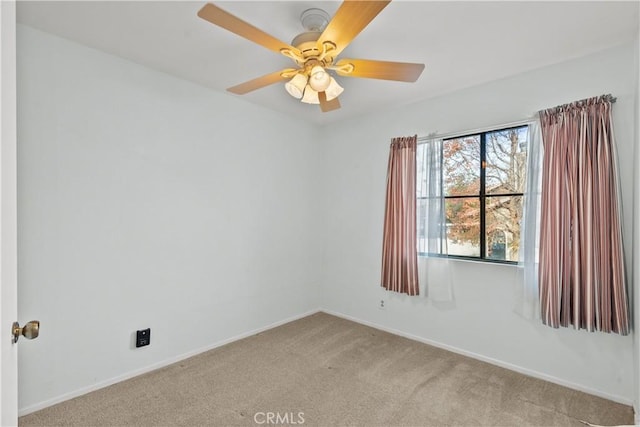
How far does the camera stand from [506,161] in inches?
110

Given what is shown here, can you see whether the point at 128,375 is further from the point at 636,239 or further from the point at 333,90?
the point at 636,239

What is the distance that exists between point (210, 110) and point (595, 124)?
3077mm

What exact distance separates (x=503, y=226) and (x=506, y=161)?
57 cm

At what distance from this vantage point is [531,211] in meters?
2.52

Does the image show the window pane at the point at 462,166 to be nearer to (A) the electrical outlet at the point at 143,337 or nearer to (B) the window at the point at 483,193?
(B) the window at the point at 483,193

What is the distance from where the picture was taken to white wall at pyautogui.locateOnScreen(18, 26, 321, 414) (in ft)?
6.88

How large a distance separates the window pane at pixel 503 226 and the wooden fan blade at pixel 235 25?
7.03 feet

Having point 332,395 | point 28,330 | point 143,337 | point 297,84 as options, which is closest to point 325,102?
point 297,84

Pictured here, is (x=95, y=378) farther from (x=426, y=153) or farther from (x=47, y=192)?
(x=426, y=153)

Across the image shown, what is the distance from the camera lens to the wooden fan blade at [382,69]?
1.85 m

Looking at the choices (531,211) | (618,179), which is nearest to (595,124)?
(618,179)

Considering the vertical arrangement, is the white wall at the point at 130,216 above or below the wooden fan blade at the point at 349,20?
below

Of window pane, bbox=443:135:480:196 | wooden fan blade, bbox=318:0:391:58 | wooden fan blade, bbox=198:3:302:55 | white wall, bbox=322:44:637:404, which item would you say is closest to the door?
wooden fan blade, bbox=198:3:302:55

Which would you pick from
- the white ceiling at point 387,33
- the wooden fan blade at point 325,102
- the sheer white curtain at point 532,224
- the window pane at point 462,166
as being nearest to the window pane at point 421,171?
the window pane at point 462,166
